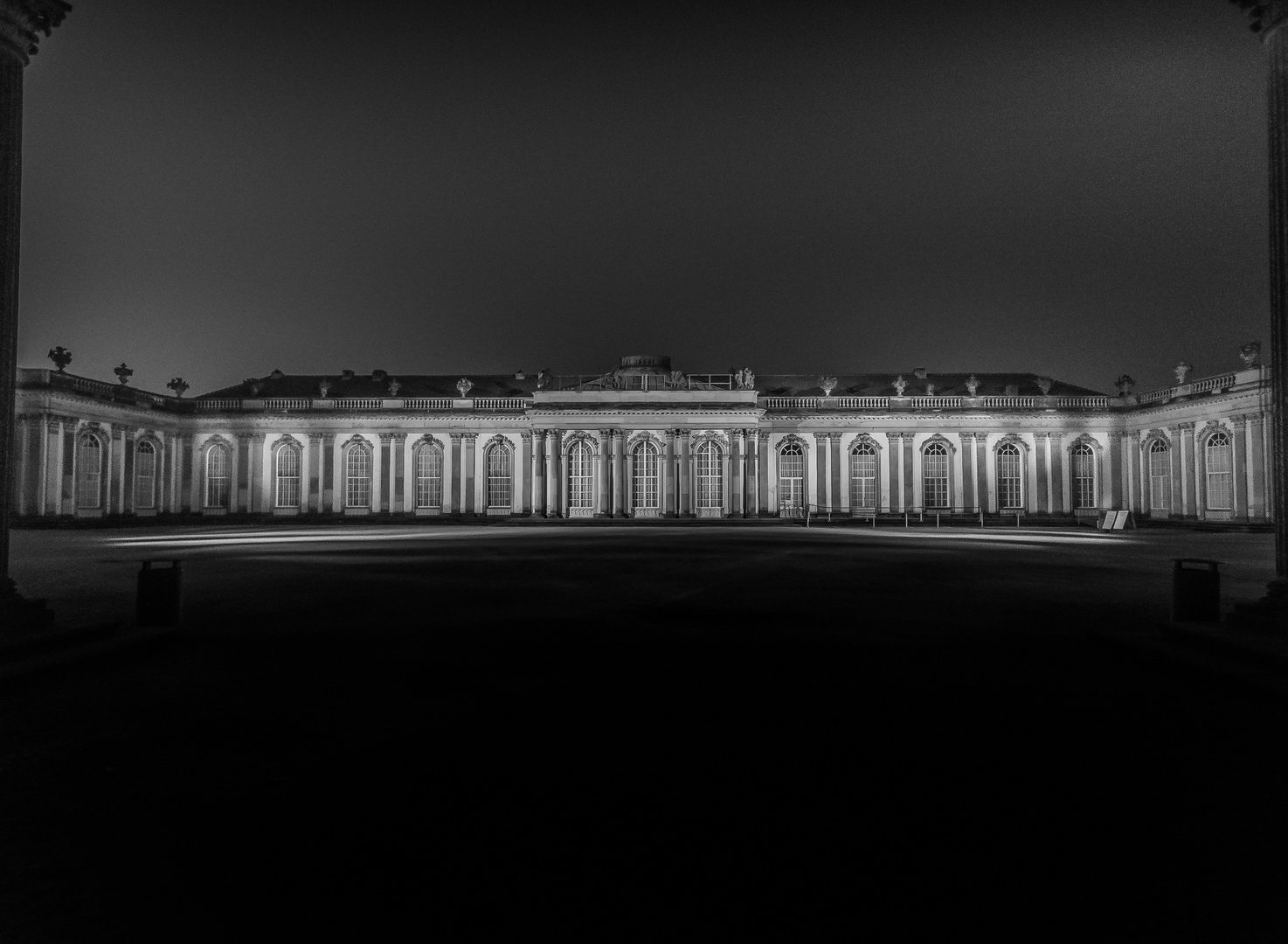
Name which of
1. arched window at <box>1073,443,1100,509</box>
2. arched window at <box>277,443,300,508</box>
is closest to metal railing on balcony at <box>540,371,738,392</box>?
arched window at <box>277,443,300,508</box>

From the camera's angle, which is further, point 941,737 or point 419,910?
point 941,737

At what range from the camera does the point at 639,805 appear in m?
4.05

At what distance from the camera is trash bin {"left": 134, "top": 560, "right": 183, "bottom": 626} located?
8.80 meters

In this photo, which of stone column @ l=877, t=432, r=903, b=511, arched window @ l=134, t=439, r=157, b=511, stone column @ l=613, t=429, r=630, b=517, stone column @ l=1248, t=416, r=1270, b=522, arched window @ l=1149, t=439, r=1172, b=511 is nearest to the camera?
stone column @ l=1248, t=416, r=1270, b=522

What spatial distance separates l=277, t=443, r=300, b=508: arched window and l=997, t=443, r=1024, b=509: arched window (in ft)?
148

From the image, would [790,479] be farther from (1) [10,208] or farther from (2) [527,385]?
(1) [10,208]

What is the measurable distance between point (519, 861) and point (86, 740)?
361cm

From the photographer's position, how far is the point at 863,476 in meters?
49.2

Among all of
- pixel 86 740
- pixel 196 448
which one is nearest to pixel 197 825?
pixel 86 740

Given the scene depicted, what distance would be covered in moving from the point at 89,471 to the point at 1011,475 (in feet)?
177

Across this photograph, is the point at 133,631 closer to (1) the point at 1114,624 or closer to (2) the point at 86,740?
(2) the point at 86,740

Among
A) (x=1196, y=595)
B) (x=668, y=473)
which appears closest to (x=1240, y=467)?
(x=668, y=473)

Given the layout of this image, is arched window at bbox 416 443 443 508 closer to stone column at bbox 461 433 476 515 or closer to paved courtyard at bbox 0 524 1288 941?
stone column at bbox 461 433 476 515

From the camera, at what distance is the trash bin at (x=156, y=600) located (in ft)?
28.9
